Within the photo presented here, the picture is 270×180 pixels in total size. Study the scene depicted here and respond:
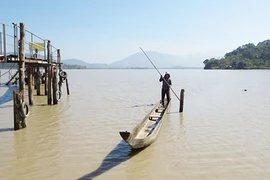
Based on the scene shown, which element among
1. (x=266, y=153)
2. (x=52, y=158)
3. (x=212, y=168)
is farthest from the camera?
(x=266, y=153)

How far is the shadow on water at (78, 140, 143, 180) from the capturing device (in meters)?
6.57

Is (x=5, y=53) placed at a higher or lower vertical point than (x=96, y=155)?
higher

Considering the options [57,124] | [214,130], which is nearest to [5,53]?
[57,124]

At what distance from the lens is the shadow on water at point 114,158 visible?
21.5 ft

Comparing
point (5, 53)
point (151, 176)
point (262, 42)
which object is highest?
point (262, 42)

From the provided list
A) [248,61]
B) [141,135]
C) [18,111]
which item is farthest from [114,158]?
[248,61]

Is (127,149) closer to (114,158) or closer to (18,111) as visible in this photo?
(114,158)

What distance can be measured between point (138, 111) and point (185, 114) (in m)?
2.71

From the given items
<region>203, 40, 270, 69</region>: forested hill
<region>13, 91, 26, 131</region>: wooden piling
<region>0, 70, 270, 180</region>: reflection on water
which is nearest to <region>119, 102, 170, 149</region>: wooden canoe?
<region>0, 70, 270, 180</region>: reflection on water

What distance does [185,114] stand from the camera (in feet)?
49.3

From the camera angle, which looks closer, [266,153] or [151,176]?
[151,176]

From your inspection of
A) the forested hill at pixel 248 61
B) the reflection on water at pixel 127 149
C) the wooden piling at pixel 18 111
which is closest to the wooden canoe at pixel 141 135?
the reflection on water at pixel 127 149

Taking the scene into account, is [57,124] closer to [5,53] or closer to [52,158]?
[5,53]

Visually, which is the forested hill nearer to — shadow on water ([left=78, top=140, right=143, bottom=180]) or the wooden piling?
the wooden piling
